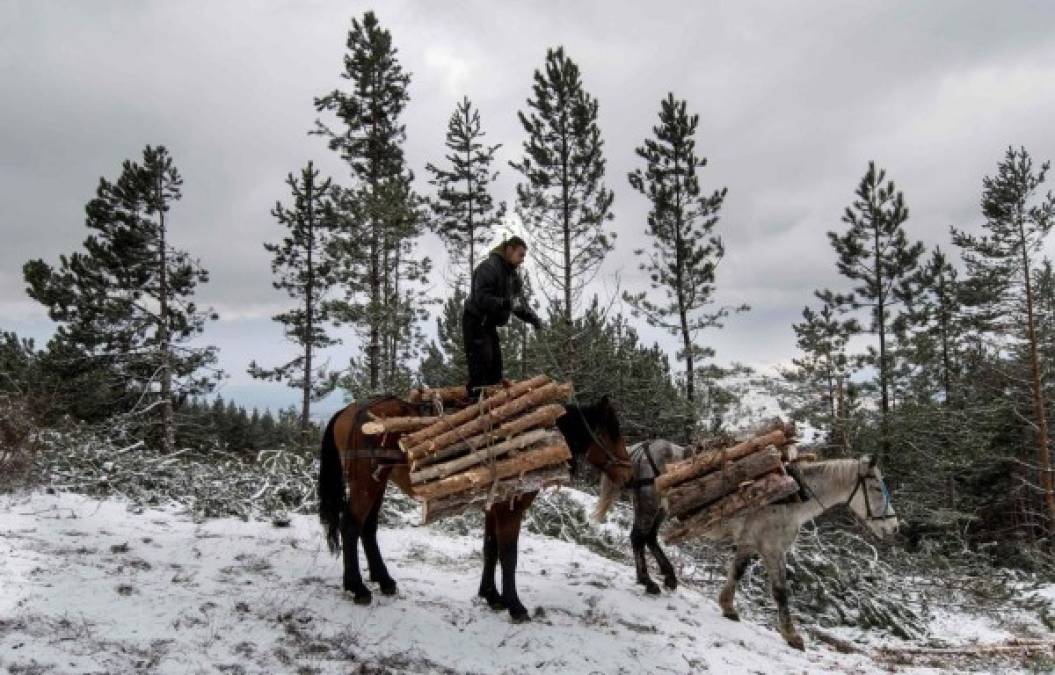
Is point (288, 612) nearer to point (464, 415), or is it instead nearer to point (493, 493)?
point (493, 493)

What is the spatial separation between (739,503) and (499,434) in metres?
3.17

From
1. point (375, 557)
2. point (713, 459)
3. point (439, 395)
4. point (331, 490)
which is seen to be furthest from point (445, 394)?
point (713, 459)

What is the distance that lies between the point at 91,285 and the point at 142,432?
5600 mm

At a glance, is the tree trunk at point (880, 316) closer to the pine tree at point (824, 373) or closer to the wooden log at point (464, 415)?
the pine tree at point (824, 373)

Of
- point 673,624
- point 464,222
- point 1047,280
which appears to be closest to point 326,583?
point 673,624

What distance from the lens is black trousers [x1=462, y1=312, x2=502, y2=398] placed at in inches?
242

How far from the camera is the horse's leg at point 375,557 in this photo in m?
5.87

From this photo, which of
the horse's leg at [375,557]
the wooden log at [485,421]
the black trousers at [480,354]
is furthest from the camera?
the black trousers at [480,354]

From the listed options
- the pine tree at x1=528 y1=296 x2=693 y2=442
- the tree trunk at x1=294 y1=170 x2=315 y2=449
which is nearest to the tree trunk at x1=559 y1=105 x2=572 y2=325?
the pine tree at x1=528 y1=296 x2=693 y2=442

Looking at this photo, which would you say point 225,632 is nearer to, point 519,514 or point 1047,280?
point 519,514


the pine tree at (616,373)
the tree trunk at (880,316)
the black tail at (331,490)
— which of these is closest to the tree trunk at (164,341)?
the pine tree at (616,373)

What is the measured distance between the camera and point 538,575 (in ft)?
24.1

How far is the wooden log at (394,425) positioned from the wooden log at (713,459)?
3.09m

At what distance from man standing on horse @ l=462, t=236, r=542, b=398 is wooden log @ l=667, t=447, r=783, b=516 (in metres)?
2.69
